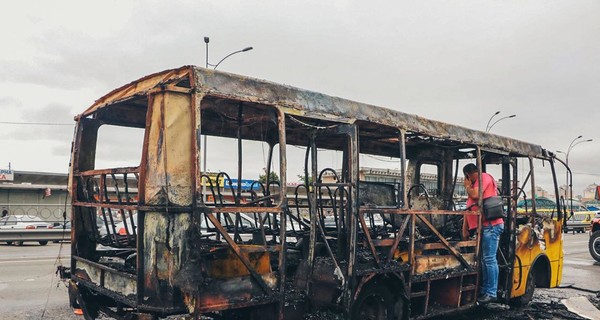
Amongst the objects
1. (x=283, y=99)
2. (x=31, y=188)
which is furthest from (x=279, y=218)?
(x=31, y=188)

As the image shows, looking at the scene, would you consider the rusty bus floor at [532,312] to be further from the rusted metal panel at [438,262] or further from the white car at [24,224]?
the white car at [24,224]

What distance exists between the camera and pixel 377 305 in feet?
18.2

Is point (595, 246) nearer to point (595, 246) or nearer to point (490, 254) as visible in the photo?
point (595, 246)

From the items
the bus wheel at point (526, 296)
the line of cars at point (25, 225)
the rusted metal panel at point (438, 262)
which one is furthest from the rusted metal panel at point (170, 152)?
the line of cars at point (25, 225)

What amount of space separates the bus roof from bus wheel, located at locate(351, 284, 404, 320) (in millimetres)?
1818

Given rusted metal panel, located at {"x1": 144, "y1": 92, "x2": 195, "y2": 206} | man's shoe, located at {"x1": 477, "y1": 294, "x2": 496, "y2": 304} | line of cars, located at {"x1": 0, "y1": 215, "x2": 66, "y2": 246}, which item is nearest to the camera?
rusted metal panel, located at {"x1": 144, "y1": 92, "x2": 195, "y2": 206}

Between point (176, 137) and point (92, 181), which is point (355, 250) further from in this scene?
point (92, 181)

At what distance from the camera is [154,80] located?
4195mm

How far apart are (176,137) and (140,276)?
1099mm

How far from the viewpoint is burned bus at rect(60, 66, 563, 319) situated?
12.7ft

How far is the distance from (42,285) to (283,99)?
21.1 ft

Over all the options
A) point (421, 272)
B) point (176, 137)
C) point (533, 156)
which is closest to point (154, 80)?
point (176, 137)

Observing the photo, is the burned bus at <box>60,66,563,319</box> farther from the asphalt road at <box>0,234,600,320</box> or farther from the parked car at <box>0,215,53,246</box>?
the parked car at <box>0,215,53,246</box>

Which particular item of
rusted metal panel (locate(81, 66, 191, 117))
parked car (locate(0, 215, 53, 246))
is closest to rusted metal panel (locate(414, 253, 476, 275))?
rusted metal panel (locate(81, 66, 191, 117))
